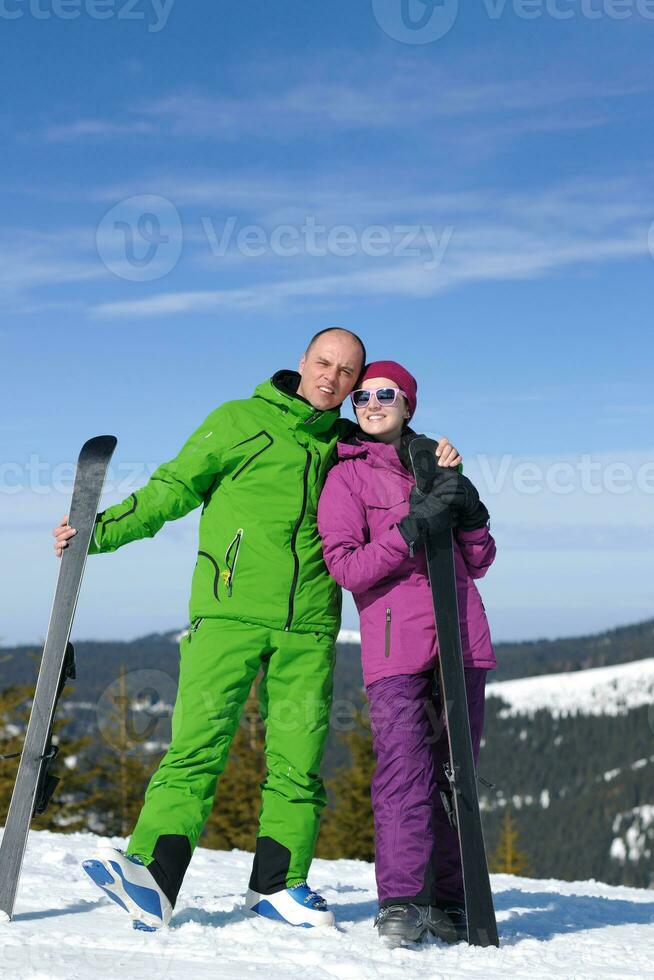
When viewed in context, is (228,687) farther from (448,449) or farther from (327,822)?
(327,822)

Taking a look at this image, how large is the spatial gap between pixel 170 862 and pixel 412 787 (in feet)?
3.41

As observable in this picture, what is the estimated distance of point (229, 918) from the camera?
14.3ft

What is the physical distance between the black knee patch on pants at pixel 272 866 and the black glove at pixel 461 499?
160cm

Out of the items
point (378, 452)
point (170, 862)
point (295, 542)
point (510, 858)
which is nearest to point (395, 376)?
point (378, 452)

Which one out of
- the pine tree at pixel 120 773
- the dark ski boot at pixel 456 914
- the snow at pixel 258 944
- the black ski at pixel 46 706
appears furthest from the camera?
the pine tree at pixel 120 773

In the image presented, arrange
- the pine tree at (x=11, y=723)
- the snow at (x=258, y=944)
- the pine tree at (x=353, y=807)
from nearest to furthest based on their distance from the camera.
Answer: the snow at (x=258, y=944)
the pine tree at (x=11, y=723)
the pine tree at (x=353, y=807)

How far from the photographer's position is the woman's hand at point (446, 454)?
4379 mm

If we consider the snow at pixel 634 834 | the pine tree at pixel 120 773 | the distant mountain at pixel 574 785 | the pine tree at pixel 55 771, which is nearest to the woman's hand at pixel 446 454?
the pine tree at pixel 55 771

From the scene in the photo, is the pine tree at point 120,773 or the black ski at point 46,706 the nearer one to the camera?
the black ski at point 46,706

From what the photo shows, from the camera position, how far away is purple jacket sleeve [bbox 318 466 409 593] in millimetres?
4125

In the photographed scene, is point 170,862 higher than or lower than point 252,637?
lower

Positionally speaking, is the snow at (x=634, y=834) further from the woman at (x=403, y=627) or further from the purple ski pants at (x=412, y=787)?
the woman at (x=403, y=627)

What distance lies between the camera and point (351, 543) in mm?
4246

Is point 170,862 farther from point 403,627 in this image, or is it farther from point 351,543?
point 351,543
